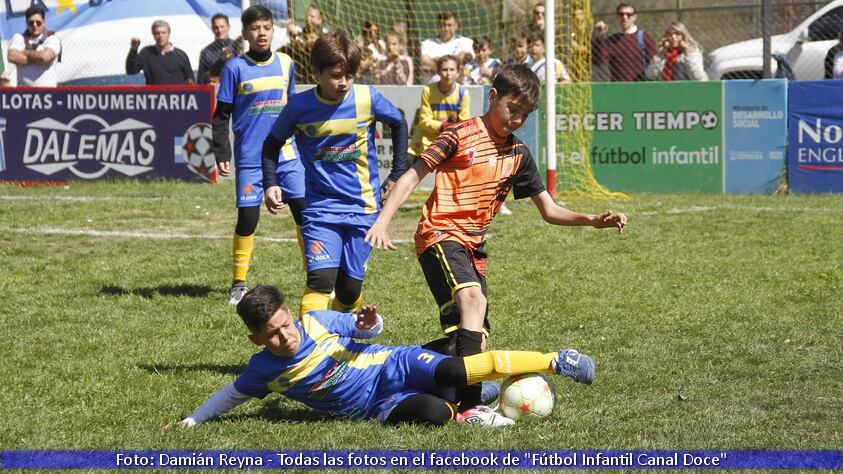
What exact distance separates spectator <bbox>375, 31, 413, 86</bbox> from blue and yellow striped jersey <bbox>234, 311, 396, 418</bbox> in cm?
1056

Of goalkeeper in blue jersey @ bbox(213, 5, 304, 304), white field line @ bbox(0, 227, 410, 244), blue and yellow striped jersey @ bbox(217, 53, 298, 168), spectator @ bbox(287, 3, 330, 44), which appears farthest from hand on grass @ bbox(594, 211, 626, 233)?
spectator @ bbox(287, 3, 330, 44)

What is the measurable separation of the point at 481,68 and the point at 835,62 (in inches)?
179

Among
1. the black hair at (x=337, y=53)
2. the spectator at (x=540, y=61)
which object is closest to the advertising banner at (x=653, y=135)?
the spectator at (x=540, y=61)

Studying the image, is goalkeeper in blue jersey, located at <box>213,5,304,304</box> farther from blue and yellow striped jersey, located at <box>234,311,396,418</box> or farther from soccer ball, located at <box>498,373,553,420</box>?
soccer ball, located at <box>498,373,553,420</box>

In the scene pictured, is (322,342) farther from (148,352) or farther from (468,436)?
(148,352)

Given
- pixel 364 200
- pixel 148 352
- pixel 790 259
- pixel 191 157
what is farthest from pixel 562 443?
pixel 191 157

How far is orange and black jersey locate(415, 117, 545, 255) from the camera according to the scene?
583cm

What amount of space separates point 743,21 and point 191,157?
11662 mm

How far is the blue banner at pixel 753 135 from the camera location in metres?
14.5

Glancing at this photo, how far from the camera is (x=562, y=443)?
5109 millimetres

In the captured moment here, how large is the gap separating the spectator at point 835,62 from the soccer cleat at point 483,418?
415 inches


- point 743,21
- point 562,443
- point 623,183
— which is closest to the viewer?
point 562,443

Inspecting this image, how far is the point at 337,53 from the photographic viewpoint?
631 centimetres

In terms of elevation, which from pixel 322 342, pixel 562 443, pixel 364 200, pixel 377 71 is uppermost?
pixel 377 71
